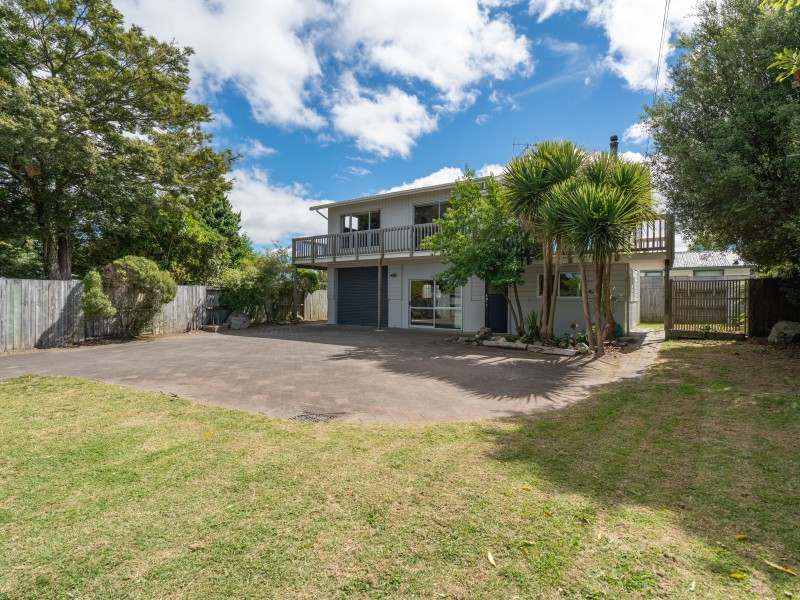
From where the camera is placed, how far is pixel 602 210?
901cm

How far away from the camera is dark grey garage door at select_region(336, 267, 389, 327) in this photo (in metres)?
18.3

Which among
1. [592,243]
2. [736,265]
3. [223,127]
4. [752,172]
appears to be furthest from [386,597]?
[736,265]

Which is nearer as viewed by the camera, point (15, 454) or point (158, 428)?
point (15, 454)

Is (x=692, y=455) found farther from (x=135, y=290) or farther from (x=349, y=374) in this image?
(x=135, y=290)

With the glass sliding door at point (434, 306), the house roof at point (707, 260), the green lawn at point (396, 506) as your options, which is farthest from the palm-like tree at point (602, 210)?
the house roof at point (707, 260)

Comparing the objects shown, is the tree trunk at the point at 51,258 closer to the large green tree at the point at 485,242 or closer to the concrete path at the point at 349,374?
the concrete path at the point at 349,374

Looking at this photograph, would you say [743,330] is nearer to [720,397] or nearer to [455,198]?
[720,397]

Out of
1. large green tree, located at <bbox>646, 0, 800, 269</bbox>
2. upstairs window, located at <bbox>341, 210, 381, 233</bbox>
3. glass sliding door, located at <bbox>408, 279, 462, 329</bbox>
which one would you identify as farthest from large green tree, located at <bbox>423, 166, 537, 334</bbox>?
upstairs window, located at <bbox>341, 210, 381, 233</bbox>

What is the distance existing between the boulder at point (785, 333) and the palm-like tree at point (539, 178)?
19.3 ft

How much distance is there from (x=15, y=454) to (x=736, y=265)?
2977cm

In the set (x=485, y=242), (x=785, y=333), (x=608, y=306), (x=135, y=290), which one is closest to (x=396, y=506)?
(x=485, y=242)

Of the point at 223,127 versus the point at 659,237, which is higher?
the point at 223,127

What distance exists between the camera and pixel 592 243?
940 centimetres

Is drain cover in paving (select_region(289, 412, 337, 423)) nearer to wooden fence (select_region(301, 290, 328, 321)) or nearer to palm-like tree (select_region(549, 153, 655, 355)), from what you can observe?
palm-like tree (select_region(549, 153, 655, 355))
